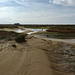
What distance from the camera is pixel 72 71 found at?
24.6 ft

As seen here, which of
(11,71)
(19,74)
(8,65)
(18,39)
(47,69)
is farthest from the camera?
(18,39)

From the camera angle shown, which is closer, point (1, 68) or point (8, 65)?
point (1, 68)

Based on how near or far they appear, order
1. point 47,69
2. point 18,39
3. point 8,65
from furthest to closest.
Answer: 1. point 18,39
2. point 8,65
3. point 47,69

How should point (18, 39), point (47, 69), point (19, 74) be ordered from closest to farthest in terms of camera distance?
point (19, 74) → point (47, 69) → point (18, 39)

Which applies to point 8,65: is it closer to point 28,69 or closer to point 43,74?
point 28,69

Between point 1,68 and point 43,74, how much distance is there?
8.39 feet

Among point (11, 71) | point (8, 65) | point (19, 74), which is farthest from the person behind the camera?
point (8, 65)

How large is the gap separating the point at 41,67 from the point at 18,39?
967 cm

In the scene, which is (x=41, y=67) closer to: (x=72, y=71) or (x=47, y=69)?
(x=47, y=69)

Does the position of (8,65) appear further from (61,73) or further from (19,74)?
(61,73)

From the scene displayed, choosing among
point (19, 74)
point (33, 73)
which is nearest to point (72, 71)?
point (33, 73)

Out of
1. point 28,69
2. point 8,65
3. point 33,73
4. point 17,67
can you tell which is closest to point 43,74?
point 33,73

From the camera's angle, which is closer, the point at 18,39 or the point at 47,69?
the point at 47,69

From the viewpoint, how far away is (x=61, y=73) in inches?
275
